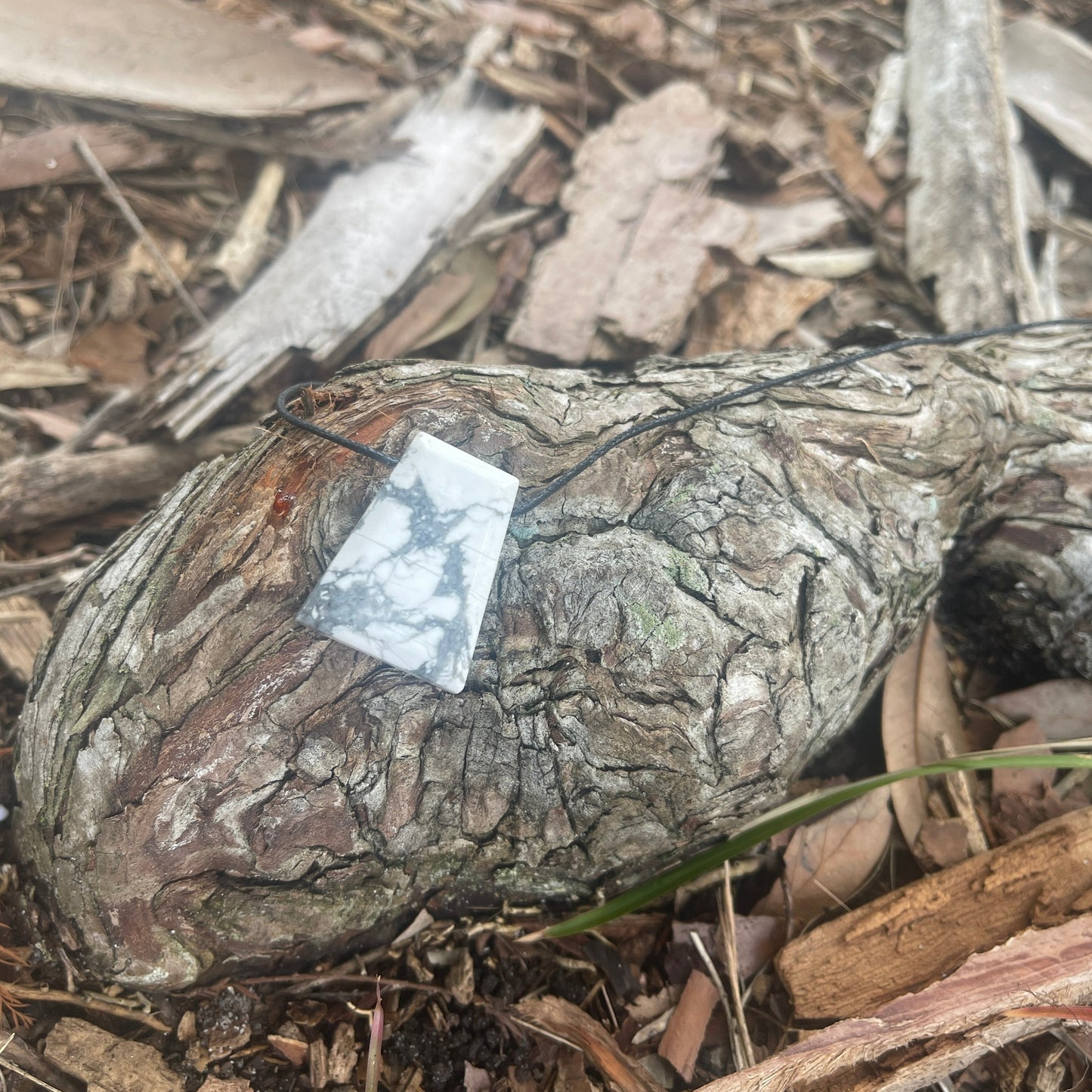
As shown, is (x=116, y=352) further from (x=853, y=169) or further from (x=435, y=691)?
(x=853, y=169)

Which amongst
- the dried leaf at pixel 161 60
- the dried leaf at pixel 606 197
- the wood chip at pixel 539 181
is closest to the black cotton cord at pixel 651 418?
the dried leaf at pixel 606 197

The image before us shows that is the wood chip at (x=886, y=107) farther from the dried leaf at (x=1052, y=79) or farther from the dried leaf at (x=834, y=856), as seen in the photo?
the dried leaf at (x=834, y=856)

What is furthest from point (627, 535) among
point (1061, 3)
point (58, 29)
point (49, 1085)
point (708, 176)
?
point (1061, 3)

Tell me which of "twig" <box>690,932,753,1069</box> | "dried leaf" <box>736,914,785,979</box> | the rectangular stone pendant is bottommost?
Result: "twig" <box>690,932,753,1069</box>

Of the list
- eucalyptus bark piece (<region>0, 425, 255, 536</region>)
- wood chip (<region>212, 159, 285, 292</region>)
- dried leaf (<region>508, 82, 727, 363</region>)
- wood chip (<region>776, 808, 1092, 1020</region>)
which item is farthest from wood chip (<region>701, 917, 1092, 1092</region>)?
wood chip (<region>212, 159, 285, 292</region>)

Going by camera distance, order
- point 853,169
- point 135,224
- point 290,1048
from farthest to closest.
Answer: point 853,169 < point 135,224 < point 290,1048

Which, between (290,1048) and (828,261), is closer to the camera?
(290,1048)

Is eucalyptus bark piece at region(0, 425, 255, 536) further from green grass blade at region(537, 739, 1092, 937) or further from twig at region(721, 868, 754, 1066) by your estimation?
twig at region(721, 868, 754, 1066)

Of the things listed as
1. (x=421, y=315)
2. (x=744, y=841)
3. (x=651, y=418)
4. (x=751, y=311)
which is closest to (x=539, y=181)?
(x=421, y=315)
